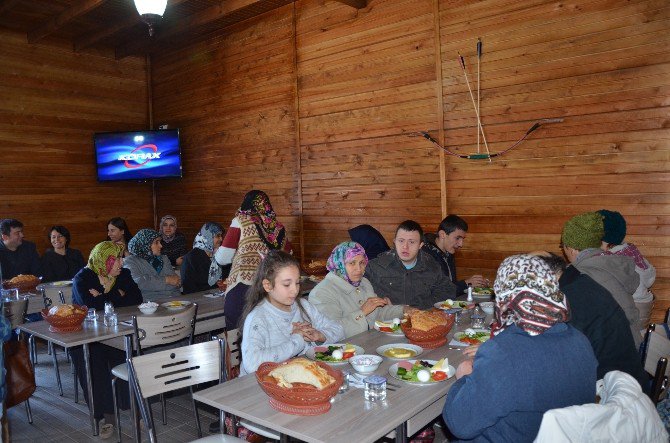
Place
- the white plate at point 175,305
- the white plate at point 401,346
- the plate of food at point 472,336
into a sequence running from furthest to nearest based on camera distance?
the white plate at point 175,305 → the plate of food at point 472,336 → the white plate at point 401,346

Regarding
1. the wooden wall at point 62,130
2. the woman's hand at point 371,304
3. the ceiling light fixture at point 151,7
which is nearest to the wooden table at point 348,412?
the woman's hand at point 371,304

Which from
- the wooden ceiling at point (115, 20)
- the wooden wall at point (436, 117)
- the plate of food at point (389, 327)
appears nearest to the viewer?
the plate of food at point (389, 327)

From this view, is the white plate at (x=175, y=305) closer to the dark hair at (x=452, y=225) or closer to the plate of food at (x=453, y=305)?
the plate of food at (x=453, y=305)

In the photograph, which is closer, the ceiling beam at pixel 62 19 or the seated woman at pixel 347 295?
the seated woman at pixel 347 295

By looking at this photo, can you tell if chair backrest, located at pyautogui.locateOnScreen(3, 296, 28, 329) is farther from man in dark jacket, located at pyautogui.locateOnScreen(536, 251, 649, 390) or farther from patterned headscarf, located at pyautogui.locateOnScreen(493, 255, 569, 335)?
man in dark jacket, located at pyautogui.locateOnScreen(536, 251, 649, 390)

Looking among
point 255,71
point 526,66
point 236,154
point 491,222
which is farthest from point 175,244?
point 526,66

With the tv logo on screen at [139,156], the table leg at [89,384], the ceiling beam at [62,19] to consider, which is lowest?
the table leg at [89,384]

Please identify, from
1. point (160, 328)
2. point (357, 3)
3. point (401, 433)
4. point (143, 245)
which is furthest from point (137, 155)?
point (401, 433)

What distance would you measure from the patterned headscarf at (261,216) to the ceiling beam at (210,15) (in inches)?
123

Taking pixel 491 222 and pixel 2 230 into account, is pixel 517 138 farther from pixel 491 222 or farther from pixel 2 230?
pixel 2 230

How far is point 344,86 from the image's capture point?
254 inches

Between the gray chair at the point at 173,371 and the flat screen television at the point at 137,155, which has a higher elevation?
the flat screen television at the point at 137,155

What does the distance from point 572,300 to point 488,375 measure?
947 millimetres

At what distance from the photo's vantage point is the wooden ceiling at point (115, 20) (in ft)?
21.6
